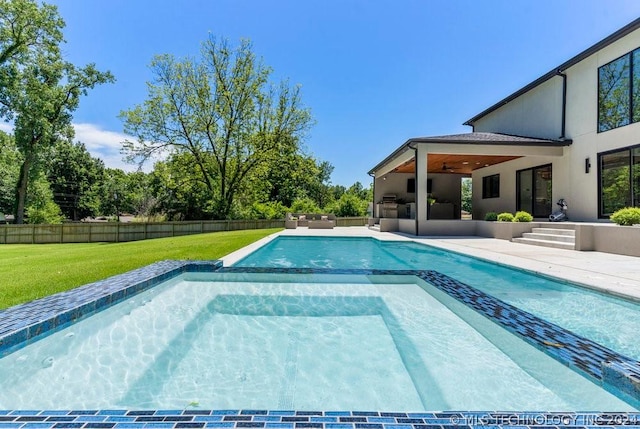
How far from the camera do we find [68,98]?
21.6 m

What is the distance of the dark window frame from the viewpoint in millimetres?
15258

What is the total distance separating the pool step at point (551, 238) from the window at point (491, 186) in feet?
18.2

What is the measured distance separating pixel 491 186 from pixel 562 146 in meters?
4.99

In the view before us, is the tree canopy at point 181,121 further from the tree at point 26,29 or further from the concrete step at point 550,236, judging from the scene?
the concrete step at point 550,236

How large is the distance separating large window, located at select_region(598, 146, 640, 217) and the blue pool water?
545 cm

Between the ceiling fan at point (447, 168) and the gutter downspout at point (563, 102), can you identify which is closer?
the gutter downspout at point (563, 102)

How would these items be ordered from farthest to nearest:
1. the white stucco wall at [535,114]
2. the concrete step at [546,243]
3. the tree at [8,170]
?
1. the tree at [8,170]
2. the white stucco wall at [535,114]
3. the concrete step at [546,243]

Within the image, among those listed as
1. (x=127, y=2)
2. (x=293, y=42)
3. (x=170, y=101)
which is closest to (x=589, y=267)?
(x=293, y=42)

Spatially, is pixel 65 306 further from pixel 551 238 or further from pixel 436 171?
pixel 436 171

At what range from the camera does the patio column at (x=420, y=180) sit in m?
11.4

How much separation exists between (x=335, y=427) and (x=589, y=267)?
6408 mm

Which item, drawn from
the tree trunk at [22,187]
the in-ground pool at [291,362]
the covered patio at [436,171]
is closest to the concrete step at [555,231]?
the covered patio at [436,171]

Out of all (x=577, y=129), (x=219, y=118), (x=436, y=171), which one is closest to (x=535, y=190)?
(x=577, y=129)

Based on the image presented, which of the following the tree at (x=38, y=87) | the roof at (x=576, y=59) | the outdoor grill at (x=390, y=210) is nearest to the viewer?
the roof at (x=576, y=59)
